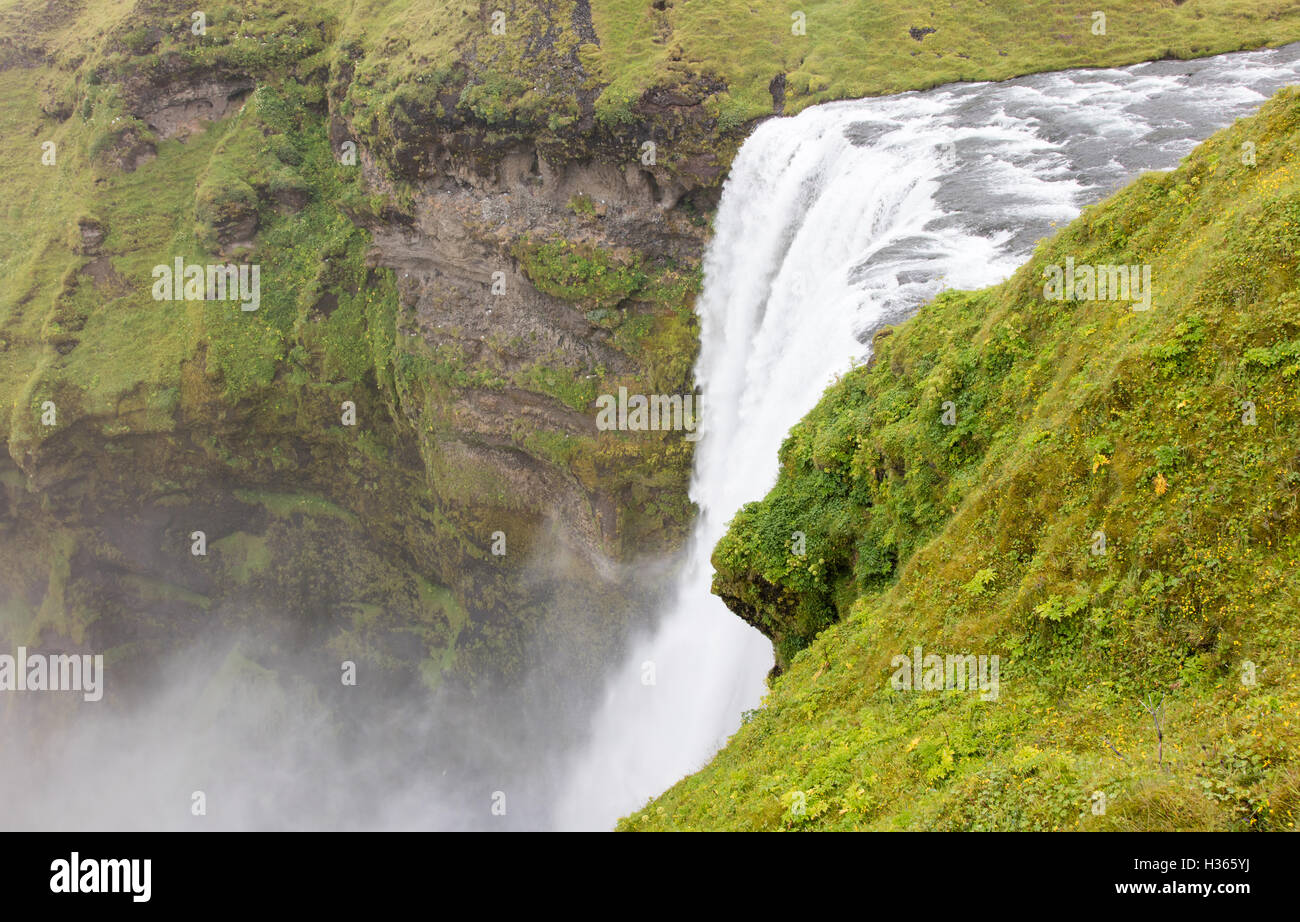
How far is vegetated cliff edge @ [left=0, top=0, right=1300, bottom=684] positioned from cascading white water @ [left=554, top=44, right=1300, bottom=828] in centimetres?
224

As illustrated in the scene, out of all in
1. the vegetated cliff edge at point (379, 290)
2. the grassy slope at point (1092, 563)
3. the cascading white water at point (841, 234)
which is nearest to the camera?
the grassy slope at point (1092, 563)

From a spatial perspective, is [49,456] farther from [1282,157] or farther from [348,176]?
[1282,157]

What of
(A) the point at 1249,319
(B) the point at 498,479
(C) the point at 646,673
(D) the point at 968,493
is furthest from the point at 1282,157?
(B) the point at 498,479

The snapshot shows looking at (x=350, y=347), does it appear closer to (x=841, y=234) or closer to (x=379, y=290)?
(x=379, y=290)

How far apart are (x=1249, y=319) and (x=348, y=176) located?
3454 centimetres

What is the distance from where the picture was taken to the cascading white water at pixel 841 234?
17031 mm

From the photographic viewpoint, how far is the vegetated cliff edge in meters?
28.0

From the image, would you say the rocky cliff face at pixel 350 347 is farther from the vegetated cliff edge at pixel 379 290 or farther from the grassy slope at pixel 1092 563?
the grassy slope at pixel 1092 563

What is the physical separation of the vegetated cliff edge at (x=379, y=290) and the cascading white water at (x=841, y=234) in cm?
224

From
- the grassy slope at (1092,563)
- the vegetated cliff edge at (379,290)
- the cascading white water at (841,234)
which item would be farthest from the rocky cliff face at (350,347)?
the grassy slope at (1092,563)

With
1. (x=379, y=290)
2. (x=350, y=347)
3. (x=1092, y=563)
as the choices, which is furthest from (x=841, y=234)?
(x=350, y=347)

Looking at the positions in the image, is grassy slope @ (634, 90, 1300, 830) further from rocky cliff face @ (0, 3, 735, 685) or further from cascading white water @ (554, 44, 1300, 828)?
rocky cliff face @ (0, 3, 735, 685)

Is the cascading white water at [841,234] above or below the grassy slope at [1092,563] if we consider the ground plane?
above

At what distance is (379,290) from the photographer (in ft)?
116
